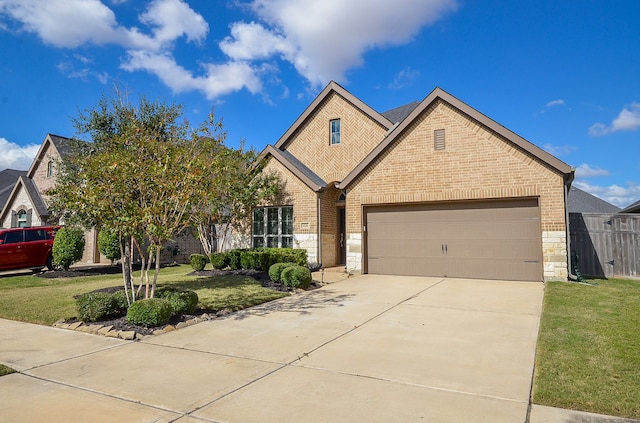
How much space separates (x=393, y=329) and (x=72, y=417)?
477cm

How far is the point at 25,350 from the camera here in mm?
6047

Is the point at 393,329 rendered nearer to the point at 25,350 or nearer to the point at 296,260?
the point at 25,350

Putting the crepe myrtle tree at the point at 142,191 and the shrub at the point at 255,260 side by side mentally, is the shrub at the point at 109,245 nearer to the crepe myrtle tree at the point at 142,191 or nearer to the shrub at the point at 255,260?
the shrub at the point at 255,260

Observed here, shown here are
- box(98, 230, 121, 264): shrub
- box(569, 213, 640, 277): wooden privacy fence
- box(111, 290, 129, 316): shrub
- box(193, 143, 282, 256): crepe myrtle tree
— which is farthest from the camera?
box(193, 143, 282, 256): crepe myrtle tree

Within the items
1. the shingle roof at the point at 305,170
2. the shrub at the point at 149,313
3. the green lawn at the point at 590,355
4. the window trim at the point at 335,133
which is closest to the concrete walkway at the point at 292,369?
the green lawn at the point at 590,355

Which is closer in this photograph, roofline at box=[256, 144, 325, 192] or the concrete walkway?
the concrete walkway

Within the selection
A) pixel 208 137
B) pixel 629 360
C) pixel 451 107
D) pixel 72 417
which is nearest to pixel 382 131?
pixel 451 107

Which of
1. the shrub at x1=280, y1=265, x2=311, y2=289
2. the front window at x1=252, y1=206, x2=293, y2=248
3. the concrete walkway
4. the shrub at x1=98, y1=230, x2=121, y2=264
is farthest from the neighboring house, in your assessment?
the shrub at x1=98, y1=230, x2=121, y2=264

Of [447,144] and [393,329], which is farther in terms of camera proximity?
[447,144]

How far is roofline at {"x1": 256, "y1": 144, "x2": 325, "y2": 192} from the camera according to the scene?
1634cm

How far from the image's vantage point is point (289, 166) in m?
16.9

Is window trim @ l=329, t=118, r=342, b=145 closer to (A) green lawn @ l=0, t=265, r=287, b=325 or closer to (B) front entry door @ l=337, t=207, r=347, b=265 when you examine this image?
(B) front entry door @ l=337, t=207, r=347, b=265

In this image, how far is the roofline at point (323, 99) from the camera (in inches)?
718

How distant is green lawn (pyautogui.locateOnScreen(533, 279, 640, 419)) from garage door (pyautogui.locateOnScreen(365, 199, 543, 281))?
3.19 metres
